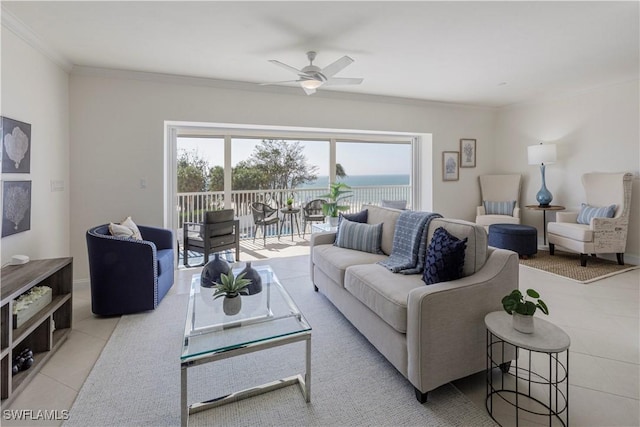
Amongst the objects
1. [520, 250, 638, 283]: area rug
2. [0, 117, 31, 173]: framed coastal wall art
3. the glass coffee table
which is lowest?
[520, 250, 638, 283]: area rug

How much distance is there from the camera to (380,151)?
724cm

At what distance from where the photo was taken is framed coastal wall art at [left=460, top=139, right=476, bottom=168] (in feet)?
19.4

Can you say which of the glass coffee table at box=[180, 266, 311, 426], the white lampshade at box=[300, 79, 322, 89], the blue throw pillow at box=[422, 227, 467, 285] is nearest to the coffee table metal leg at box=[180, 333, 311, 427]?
the glass coffee table at box=[180, 266, 311, 426]

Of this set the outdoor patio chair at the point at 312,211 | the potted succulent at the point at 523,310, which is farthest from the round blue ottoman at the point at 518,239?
the potted succulent at the point at 523,310

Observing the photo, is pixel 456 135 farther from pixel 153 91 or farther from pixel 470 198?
pixel 153 91

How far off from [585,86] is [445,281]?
15.6 feet

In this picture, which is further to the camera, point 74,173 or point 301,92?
point 301,92

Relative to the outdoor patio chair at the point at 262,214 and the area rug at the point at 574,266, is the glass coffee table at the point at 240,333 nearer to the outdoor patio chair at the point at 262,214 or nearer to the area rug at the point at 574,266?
the outdoor patio chair at the point at 262,214

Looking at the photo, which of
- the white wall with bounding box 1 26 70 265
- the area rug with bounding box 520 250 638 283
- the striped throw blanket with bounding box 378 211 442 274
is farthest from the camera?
the area rug with bounding box 520 250 638 283

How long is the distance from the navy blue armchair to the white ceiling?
1827mm

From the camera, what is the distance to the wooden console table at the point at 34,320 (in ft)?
5.69

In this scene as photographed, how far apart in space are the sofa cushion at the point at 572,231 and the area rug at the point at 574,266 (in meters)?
0.38

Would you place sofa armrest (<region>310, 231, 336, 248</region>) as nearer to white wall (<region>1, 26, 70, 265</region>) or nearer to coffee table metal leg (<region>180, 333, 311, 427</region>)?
coffee table metal leg (<region>180, 333, 311, 427</region>)

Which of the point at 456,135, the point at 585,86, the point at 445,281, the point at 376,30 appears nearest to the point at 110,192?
the point at 376,30
